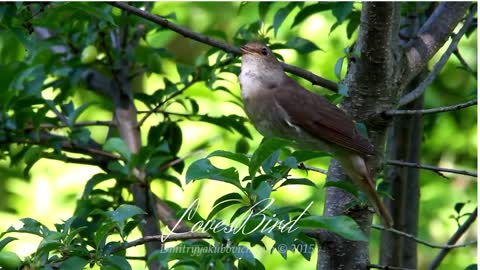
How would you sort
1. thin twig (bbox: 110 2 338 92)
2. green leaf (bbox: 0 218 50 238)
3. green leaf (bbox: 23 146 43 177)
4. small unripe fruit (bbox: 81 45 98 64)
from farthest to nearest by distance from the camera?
small unripe fruit (bbox: 81 45 98 64) < green leaf (bbox: 23 146 43 177) < thin twig (bbox: 110 2 338 92) < green leaf (bbox: 0 218 50 238)

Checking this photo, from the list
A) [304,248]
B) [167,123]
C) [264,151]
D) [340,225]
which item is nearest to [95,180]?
[167,123]

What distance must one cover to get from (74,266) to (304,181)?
0.74m

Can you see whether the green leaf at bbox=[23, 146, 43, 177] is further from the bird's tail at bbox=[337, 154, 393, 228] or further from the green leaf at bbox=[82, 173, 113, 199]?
the bird's tail at bbox=[337, 154, 393, 228]

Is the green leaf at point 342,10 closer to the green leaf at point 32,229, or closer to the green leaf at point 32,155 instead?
the green leaf at point 32,155

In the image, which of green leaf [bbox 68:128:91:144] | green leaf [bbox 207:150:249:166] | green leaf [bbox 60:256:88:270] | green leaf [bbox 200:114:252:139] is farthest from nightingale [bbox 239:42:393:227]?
green leaf [bbox 60:256:88:270]

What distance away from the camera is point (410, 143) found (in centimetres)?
461

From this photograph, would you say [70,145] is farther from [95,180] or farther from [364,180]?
[364,180]

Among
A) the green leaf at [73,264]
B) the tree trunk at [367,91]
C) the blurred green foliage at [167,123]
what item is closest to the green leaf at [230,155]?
the blurred green foliage at [167,123]

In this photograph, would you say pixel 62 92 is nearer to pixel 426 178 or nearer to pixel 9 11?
pixel 9 11

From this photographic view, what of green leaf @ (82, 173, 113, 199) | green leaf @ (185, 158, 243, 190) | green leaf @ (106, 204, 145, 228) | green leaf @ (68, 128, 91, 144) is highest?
green leaf @ (68, 128, 91, 144)

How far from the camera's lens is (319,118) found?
3619 millimetres

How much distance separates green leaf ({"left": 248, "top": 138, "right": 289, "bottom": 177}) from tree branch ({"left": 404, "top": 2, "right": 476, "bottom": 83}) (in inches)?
41.0

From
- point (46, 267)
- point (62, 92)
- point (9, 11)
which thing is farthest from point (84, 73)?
point (46, 267)

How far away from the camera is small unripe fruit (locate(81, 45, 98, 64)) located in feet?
14.8
